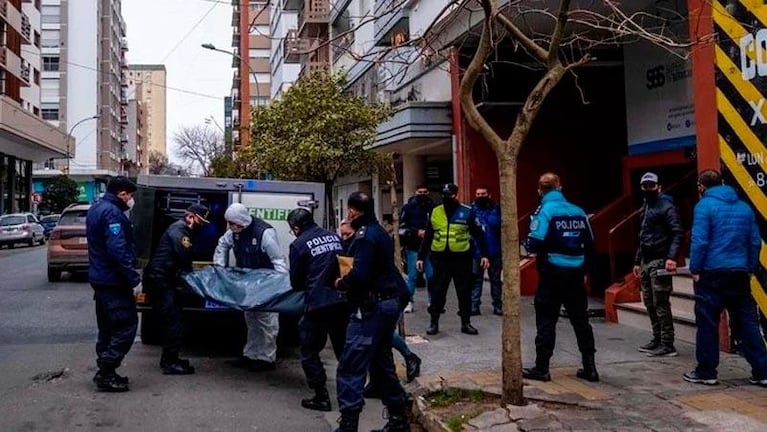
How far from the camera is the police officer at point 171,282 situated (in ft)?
25.9

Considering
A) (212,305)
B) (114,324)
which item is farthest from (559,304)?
(114,324)

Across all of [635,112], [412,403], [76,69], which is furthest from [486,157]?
[76,69]

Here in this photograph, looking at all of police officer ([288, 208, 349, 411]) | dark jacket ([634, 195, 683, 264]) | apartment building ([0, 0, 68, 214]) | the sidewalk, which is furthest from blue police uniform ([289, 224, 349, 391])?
apartment building ([0, 0, 68, 214])

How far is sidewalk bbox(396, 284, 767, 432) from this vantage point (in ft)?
18.7

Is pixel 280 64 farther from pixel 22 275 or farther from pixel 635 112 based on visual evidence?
pixel 635 112

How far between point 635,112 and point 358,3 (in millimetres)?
19531

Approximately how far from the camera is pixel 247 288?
7.83 metres

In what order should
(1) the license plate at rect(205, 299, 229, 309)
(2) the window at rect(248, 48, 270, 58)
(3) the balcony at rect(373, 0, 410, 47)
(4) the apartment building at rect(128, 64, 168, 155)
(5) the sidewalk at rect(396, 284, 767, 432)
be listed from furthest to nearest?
1. (4) the apartment building at rect(128, 64, 168, 155)
2. (2) the window at rect(248, 48, 270, 58)
3. (3) the balcony at rect(373, 0, 410, 47)
4. (1) the license plate at rect(205, 299, 229, 309)
5. (5) the sidewalk at rect(396, 284, 767, 432)

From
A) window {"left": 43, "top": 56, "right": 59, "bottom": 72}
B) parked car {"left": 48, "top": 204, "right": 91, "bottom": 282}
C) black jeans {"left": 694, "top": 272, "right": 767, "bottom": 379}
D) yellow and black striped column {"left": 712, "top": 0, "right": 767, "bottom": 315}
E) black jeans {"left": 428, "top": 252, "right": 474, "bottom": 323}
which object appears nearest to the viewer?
black jeans {"left": 694, "top": 272, "right": 767, "bottom": 379}

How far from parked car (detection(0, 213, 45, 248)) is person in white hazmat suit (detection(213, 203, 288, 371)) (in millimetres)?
28698

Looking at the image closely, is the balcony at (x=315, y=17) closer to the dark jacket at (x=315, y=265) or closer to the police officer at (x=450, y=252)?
the police officer at (x=450, y=252)

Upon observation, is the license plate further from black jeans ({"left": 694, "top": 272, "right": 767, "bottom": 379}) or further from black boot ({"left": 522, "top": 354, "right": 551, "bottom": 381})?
black jeans ({"left": 694, "top": 272, "right": 767, "bottom": 379})

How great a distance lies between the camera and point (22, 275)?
62.6 ft

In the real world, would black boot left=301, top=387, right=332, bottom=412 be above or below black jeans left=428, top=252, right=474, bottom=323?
below
